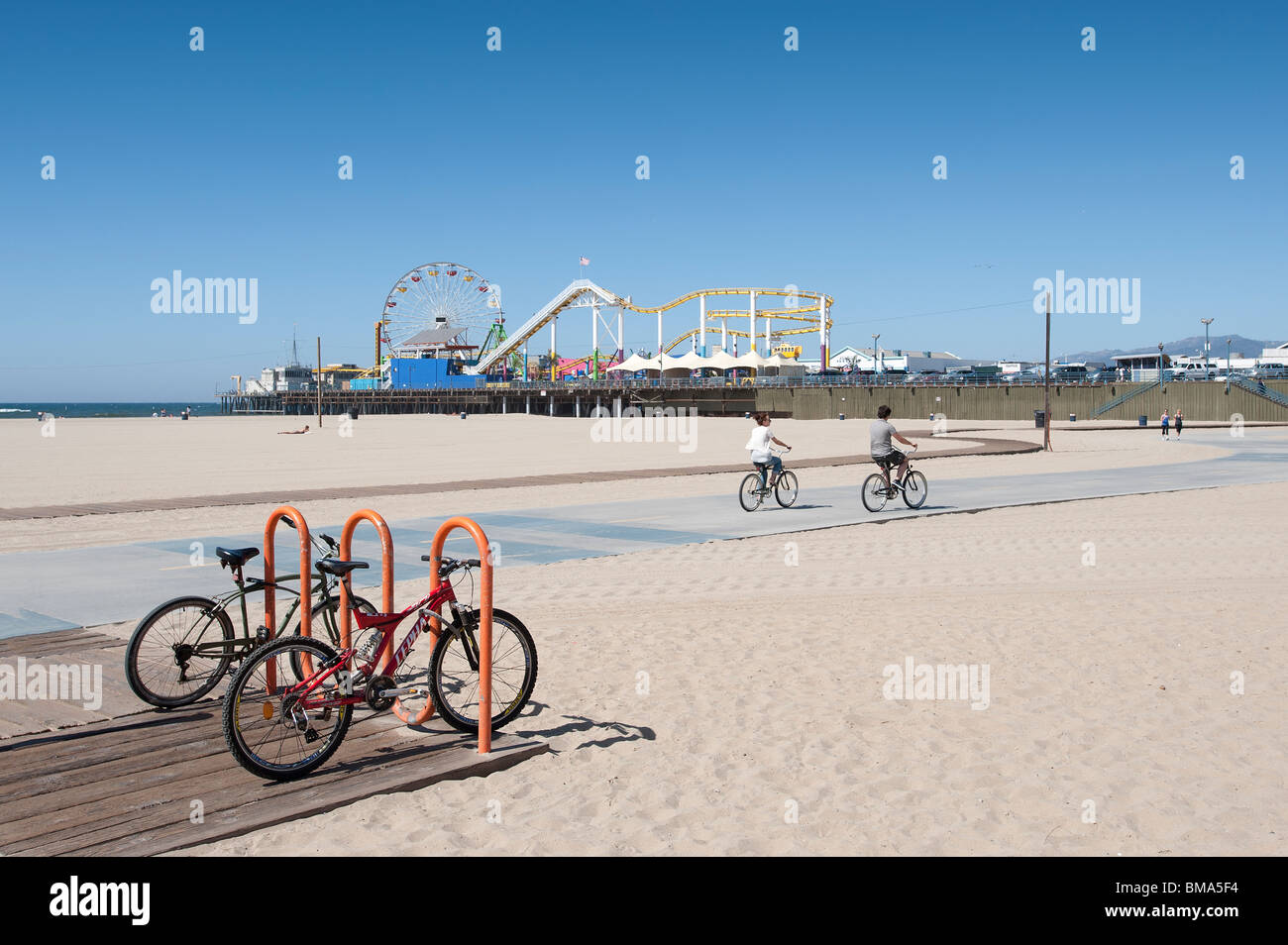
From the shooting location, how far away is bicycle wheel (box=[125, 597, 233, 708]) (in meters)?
6.18

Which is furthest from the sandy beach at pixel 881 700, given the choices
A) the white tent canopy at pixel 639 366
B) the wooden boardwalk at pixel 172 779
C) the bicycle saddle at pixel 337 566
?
the white tent canopy at pixel 639 366

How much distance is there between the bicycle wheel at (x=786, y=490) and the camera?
17.8 metres

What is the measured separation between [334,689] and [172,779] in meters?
0.85

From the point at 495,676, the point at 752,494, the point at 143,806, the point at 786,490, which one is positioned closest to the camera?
the point at 143,806

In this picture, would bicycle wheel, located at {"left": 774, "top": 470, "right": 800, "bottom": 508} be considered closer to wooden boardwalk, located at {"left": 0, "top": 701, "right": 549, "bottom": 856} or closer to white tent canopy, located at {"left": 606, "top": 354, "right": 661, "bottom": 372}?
wooden boardwalk, located at {"left": 0, "top": 701, "right": 549, "bottom": 856}

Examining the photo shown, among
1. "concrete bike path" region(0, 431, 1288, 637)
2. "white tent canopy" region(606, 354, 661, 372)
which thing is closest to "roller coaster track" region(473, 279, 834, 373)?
"white tent canopy" region(606, 354, 661, 372)

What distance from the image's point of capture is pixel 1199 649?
7.93 m

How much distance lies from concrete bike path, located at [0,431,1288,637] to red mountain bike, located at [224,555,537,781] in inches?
147

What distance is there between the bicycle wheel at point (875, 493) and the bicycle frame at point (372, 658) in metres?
12.1

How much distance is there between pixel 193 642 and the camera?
6.48 meters

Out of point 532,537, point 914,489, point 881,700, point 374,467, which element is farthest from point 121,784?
point 374,467

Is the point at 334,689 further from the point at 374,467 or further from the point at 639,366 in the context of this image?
the point at 639,366

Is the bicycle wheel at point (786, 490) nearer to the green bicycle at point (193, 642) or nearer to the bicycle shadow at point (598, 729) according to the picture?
the bicycle shadow at point (598, 729)
